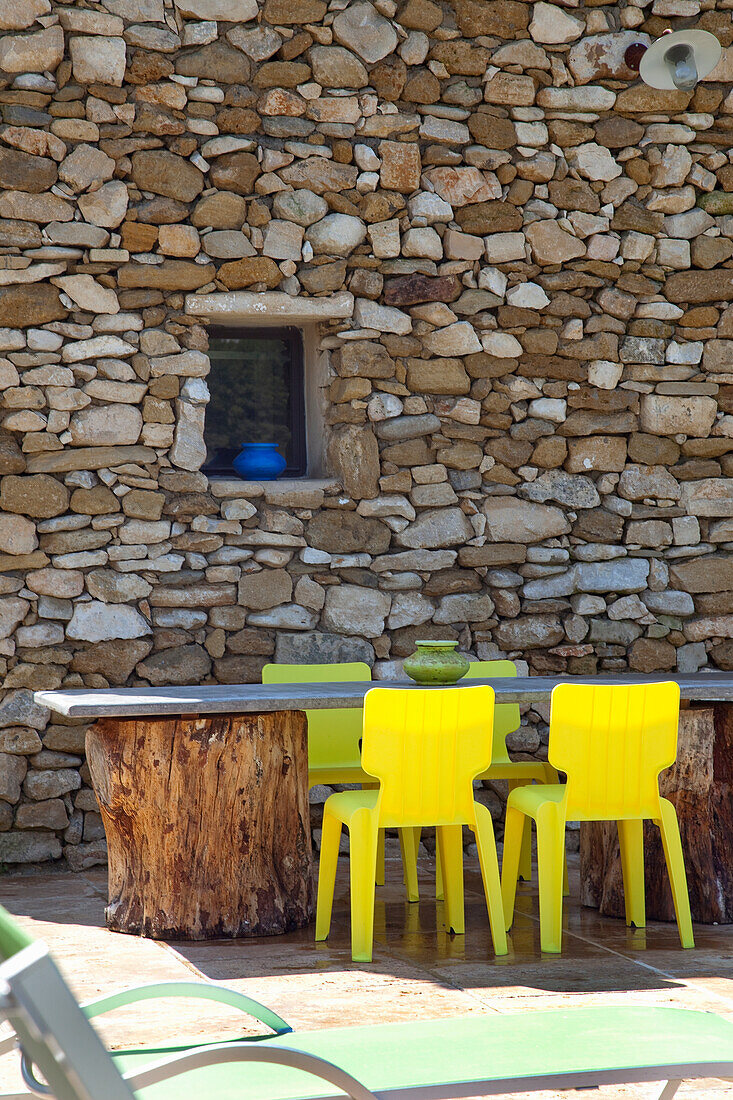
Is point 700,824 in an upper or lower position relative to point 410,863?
upper

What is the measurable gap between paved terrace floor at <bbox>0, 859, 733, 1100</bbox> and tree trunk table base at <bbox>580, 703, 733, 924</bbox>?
4.2 inches

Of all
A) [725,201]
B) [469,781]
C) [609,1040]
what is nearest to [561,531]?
[725,201]

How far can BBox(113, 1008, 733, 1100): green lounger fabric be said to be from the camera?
1644 millimetres

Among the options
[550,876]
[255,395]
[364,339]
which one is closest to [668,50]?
[364,339]

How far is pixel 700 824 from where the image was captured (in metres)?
3.92

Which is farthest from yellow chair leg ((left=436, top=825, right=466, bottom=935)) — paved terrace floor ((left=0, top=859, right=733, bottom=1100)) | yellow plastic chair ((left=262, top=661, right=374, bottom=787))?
yellow plastic chair ((left=262, top=661, right=374, bottom=787))

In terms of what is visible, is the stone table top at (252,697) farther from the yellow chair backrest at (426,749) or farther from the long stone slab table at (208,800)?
the yellow chair backrest at (426,749)

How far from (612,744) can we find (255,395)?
8.22 ft

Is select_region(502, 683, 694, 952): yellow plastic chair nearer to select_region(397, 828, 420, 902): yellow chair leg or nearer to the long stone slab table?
the long stone slab table

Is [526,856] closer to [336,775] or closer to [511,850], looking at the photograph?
[511,850]

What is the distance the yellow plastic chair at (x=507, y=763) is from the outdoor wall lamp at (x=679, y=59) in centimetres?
250

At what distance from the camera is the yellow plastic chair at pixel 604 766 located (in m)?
3.52

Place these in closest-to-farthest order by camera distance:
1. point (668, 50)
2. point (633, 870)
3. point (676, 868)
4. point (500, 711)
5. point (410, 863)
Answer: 1. point (676, 868)
2. point (633, 870)
3. point (410, 863)
4. point (500, 711)
5. point (668, 50)

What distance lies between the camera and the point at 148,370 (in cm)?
489
